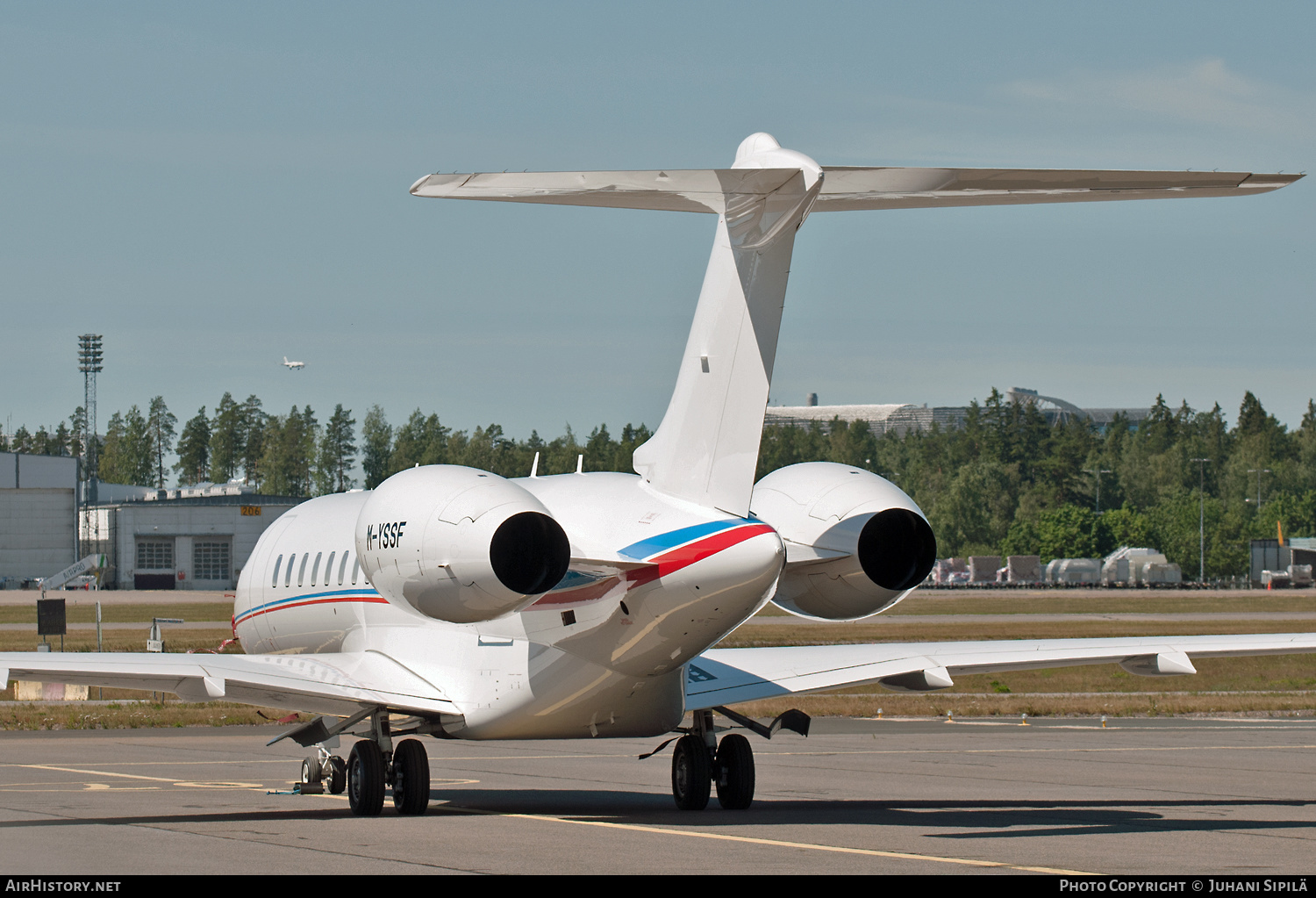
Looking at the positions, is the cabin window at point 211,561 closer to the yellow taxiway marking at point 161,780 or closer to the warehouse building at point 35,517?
the warehouse building at point 35,517

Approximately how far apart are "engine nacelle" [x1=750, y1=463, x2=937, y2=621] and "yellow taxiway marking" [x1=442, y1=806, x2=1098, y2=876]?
7.40 ft

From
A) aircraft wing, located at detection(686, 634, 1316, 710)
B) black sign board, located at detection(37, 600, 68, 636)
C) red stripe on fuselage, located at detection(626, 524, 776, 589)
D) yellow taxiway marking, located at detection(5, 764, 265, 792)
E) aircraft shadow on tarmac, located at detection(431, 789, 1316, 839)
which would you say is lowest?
yellow taxiway marking, located at detection(5, 764, 265, 792)

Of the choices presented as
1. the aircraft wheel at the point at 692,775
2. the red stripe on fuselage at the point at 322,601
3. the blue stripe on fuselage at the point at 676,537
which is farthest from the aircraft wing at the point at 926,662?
the red stripe on fuselage at the point at 322,601

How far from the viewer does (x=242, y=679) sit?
1669 centimetres

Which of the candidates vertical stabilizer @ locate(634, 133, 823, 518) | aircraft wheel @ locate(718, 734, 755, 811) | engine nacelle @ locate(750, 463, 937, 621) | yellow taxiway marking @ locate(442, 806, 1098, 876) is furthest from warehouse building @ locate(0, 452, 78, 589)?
vertical stabilizer @ locate(634, 133, 823, 518)

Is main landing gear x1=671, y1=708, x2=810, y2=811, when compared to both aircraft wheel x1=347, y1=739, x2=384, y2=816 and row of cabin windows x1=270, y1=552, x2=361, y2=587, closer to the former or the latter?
aircraft wheel x1=347, y1=739, x2=384, y2=816

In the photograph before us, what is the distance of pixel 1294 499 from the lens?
16938 centimetres

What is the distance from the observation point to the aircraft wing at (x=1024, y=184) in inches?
539

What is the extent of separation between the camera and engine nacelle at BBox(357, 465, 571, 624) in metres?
14.2

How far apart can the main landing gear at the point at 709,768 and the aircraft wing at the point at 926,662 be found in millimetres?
430

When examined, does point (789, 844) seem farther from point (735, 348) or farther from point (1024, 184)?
point (1024, 184)

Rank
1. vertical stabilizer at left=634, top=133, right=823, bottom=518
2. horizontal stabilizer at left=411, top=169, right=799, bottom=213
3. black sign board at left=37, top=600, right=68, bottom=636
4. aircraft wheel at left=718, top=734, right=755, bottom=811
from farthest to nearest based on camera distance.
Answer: black sign board at left=37, top=600, right=68, bottom=636
aircraft wheel at left=718, top=734, right=755, bottom=811
vertical stabilizer at left=634, top=133, right=823, bottom=518
horizontal stabilizer at left=411, top=169, right=799, bottom=213
